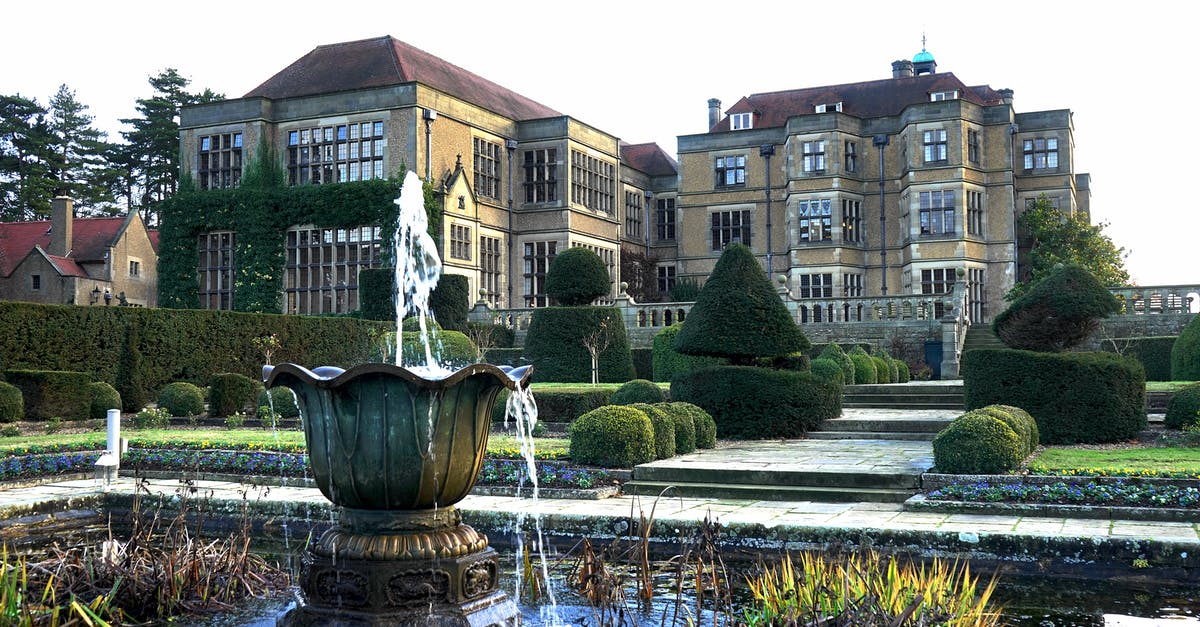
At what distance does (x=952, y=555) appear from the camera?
317 inches

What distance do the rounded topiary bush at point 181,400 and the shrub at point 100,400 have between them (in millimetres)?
1037

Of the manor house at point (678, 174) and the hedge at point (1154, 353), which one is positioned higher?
the manor house at point (678, 174)

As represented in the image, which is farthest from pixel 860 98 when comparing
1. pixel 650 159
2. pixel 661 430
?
pixel 661 430

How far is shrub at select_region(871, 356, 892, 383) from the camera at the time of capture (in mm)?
25669

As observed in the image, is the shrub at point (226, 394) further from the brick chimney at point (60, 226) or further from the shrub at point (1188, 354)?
the brick chimney at point (60, 226)

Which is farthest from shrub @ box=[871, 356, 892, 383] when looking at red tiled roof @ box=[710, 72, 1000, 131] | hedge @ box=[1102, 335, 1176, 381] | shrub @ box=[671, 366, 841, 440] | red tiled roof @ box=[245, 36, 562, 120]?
red tiled roof @ box=[710, 72, 1000, 131]

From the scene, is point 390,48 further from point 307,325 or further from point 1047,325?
point 1047,325

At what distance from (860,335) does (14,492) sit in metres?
24.5

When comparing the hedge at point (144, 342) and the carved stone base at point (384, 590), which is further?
the hedge at point (144, 342)

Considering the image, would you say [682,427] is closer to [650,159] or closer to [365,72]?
[365,72]

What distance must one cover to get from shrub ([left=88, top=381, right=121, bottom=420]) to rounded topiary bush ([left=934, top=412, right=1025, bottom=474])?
17.1 m

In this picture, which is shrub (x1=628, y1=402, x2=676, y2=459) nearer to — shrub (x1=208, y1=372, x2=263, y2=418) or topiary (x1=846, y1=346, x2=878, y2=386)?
topiary (x1=846, y1=346, x2=878, y2=386)

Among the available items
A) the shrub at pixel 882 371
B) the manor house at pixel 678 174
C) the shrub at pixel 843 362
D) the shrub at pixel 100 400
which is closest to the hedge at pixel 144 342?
the shrub at pixel 100 400

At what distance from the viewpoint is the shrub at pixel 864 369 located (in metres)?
24.4
